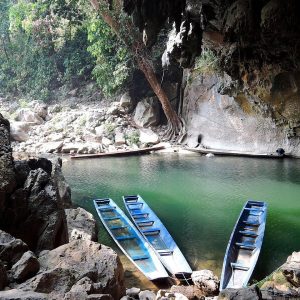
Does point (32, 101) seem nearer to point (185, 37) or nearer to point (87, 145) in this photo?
point (87, 145)

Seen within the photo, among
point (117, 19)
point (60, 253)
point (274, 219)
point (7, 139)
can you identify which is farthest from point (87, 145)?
point (60, 253)

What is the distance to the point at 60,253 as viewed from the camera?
14.6 feet

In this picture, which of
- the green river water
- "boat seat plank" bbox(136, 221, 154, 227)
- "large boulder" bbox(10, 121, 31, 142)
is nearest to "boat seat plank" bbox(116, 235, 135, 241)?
the green river water

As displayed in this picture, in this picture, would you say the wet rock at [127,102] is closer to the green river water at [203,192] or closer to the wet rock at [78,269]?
the green river water at [203,192]

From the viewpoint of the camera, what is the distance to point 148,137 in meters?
19.6

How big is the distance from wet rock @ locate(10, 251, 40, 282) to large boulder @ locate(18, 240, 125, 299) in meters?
0.13

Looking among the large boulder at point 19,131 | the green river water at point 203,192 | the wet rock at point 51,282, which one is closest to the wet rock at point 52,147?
the large boulder at point 19,131

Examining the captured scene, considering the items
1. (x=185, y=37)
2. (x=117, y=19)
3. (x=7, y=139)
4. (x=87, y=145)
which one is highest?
(x=117, y=19)

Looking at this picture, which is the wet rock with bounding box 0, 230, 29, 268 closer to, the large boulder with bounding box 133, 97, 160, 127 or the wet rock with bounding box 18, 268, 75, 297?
the wet rock with bounding box 18, 268, 75, 297

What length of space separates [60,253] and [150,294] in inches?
87.8

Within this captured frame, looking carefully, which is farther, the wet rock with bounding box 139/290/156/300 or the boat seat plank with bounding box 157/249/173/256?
the boat seat plank with bounding box 157/249/173/256

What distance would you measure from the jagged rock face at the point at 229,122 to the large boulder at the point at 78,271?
12.0m

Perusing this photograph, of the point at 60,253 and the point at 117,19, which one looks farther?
the point at 117,19

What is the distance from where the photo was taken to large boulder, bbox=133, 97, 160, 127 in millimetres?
20842
